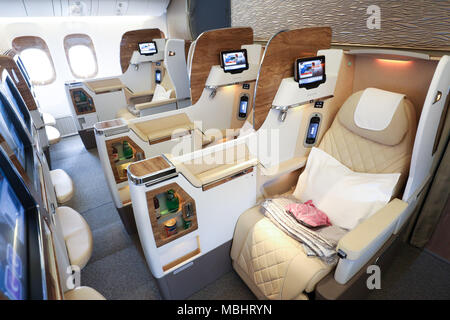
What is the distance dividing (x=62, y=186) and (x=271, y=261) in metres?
1.43

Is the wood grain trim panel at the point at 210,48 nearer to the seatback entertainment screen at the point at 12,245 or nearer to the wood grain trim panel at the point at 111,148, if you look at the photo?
the wood grain trim panel at the point at 111,148

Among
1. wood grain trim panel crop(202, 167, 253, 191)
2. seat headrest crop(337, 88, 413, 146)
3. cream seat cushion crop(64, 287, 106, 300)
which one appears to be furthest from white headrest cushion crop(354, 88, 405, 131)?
cream seat cushion crop(64, 287, 106, 300)

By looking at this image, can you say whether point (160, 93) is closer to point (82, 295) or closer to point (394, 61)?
point (394, 61)

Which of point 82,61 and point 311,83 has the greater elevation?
point 82,61

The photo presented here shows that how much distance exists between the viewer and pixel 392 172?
1761 mm

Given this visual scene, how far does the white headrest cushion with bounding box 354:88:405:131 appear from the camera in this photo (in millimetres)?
1769

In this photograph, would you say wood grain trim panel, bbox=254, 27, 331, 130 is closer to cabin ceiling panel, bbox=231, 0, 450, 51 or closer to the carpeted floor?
cabin ceiling panel, bbox=231, 0, 450, 51

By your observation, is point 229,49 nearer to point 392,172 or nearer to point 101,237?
point 392,172

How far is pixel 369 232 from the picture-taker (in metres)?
1.40

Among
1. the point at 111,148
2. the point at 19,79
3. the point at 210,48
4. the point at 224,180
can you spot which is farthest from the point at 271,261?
the point at 19,79

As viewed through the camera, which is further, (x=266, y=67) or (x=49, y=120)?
(x=49, y=120)

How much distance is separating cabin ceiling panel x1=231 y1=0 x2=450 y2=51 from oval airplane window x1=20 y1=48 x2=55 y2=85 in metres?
4.34
